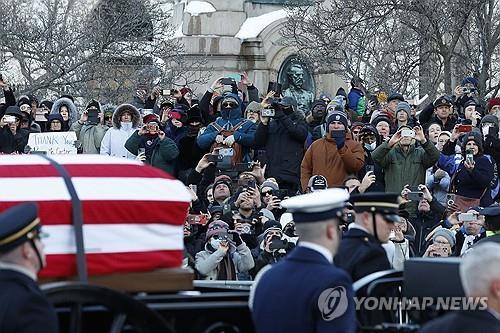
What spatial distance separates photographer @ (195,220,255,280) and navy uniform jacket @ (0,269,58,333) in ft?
19.7

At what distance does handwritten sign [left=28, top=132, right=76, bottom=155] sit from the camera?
51.5ft

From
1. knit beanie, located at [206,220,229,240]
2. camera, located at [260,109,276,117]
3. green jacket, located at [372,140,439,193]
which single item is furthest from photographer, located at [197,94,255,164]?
knit beanie, located at [206,220,229,240]

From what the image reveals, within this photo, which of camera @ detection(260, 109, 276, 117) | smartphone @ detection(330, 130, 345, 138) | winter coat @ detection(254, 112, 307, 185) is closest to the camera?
smartphone @ detection(330, 130, 345, 138)

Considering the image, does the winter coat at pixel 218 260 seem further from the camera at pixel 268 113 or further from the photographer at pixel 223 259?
the camera at pixel 268 113

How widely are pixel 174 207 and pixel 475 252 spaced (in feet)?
6.21

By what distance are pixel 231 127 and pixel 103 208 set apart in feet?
33.4

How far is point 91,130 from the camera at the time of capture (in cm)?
1803

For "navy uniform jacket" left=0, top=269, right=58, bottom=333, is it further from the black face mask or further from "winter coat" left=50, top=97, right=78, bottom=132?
"winter coat" left=50, top=97, right=78, bottom=132

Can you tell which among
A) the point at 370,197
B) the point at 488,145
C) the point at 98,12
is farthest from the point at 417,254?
the point at 98,12

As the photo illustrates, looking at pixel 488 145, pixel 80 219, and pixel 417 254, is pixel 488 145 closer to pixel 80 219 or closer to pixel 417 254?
pixel 417 254

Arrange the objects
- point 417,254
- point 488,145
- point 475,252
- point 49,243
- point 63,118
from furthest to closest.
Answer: point 63,118, point 488,145, point 417,254, point 49,243, point 475,252

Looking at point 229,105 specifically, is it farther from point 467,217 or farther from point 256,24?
point 256,24

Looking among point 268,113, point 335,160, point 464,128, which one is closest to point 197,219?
point 335,160

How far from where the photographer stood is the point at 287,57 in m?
26.3
